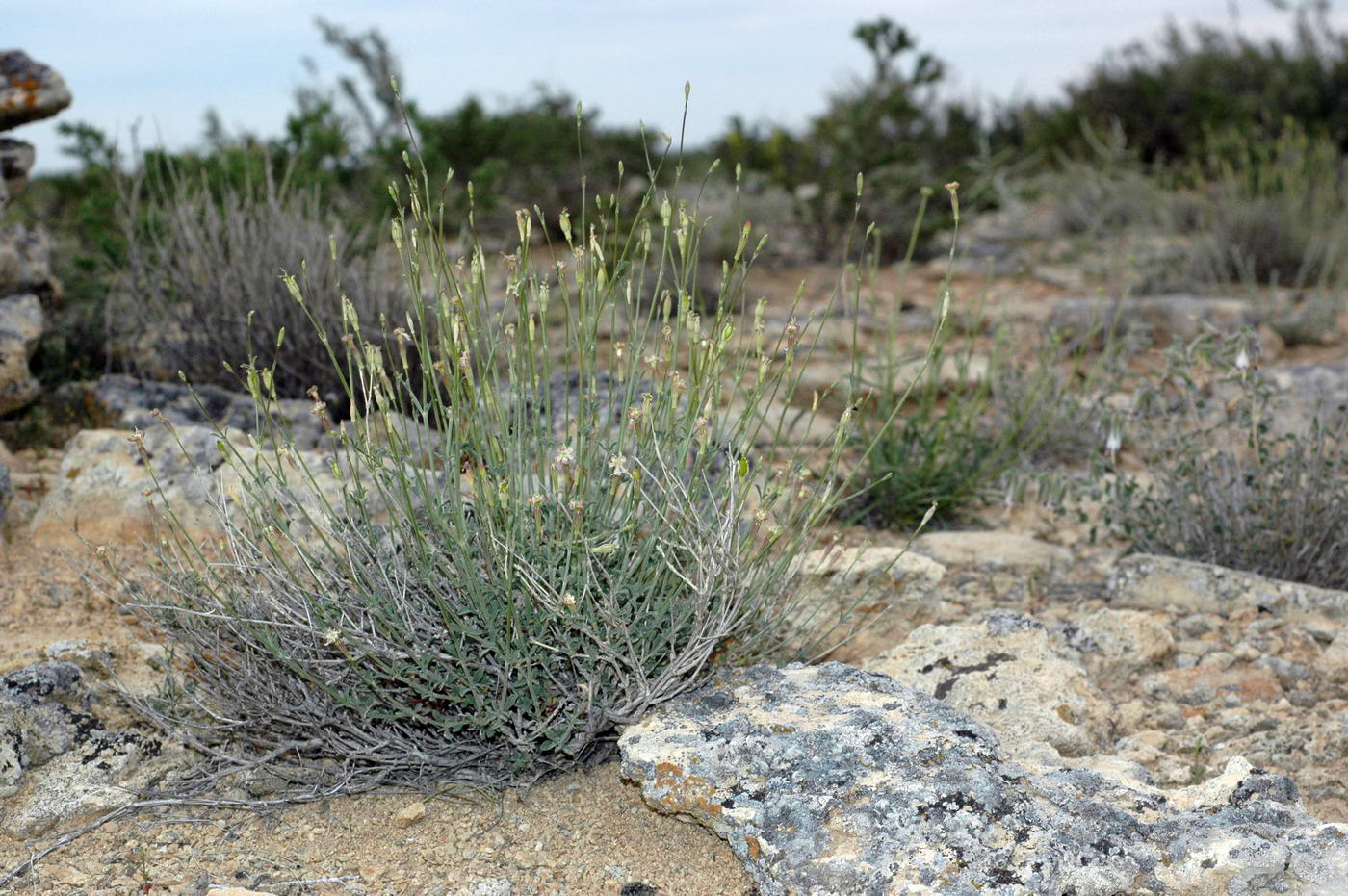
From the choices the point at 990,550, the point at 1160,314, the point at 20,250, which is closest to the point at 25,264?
the point at 20,250

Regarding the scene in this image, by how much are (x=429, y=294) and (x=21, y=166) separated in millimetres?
1815

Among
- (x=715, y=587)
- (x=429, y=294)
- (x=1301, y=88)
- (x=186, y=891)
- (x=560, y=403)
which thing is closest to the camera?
(x=186, y=891)

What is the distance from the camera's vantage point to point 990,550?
412 centimetres

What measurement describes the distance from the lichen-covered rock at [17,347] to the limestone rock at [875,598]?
3129 mm

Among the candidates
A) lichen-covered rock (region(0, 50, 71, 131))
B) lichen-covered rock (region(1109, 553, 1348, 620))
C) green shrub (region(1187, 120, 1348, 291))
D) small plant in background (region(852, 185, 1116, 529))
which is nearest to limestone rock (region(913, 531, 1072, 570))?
small plant in background (region(852, 185, 1116, 529))

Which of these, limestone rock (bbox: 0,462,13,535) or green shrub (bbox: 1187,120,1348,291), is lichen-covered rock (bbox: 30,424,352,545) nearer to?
limestone rock (bbox: 0,462,13,535)

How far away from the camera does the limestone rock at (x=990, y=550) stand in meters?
4.07

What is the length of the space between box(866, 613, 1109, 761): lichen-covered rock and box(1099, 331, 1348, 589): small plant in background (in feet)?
3.23

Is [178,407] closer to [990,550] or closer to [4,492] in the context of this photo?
[4,492]

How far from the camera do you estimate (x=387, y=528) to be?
8.92 ft

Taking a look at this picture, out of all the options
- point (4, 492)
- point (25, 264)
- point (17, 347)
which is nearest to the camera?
point (4, 492)

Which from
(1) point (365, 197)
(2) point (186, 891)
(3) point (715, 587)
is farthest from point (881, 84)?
(2) point (186, 891)

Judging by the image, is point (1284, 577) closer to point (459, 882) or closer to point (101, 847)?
point (459, 882)

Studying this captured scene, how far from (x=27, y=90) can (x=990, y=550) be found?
4141 mm
